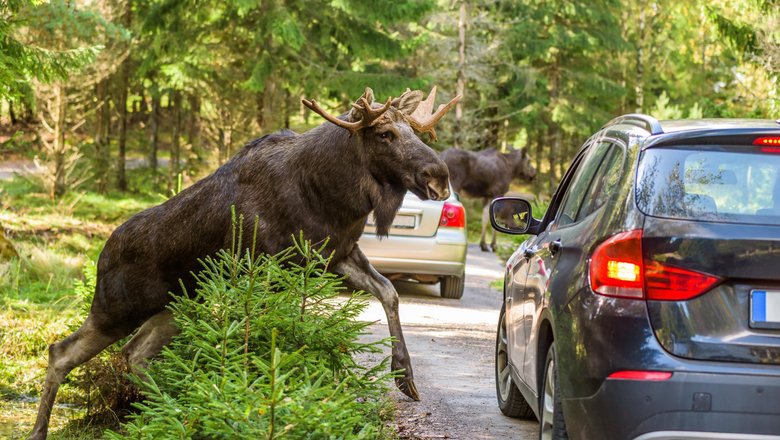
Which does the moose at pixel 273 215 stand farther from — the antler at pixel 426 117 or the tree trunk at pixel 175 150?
the tree trunk at pixel 175 150

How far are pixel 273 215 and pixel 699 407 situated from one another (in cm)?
432

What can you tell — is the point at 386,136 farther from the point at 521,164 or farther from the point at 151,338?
the point at 521,164

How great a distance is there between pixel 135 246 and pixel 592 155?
3.64m

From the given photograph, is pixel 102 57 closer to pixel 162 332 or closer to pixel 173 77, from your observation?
pixel 173 77

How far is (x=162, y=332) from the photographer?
8109 mm

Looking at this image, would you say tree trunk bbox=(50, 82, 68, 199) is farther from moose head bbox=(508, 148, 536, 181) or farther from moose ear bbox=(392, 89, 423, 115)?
moose ear bbox=(392, 89, 423, 115)

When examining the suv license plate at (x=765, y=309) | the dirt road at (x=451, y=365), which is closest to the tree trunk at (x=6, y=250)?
the dirt road at (x=451, y=365)

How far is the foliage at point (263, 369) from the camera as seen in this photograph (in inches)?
168

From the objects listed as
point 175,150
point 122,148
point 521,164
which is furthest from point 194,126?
point 521,164

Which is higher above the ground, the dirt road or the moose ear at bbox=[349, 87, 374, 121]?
the moose ear at bbox=[349, 87, 374, 121]

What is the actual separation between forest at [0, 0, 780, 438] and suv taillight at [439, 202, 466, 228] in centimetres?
504

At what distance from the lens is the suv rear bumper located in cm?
388

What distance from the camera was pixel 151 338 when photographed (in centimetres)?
810

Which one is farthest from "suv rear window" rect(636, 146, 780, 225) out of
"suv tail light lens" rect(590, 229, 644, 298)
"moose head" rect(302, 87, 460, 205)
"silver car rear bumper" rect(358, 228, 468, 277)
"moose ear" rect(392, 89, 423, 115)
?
"silver car rear bumper" rect(358, 228, 468, 277)
